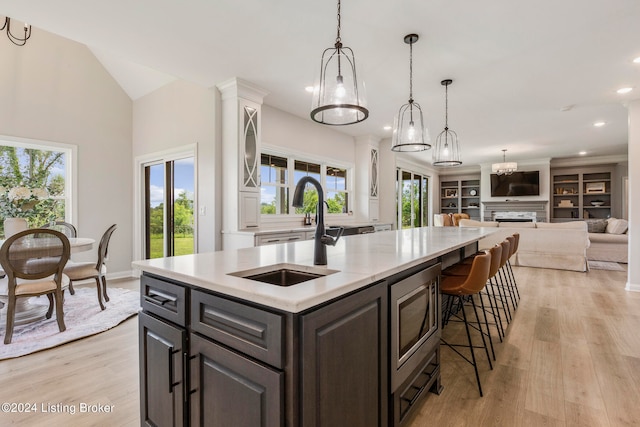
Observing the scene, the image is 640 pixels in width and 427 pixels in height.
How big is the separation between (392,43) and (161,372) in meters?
3.04

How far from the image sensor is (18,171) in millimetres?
4391

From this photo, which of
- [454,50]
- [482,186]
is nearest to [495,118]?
[454,50]

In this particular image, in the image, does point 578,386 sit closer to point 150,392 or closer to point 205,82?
point 150,392

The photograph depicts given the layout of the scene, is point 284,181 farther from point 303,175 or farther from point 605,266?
point 605,266

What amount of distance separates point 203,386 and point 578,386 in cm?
231

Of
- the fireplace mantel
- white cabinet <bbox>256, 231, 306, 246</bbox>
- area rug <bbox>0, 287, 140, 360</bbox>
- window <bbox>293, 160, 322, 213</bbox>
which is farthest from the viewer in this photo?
the fireplace mantel

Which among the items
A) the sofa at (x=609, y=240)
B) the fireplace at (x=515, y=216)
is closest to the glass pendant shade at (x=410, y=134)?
the sofa at (x=609, y=240)

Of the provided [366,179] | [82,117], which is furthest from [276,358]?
[366,179]

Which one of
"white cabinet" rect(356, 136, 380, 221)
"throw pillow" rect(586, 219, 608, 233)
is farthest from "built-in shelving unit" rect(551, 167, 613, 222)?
"white cabinet" rect(356, 136, 380, 221)

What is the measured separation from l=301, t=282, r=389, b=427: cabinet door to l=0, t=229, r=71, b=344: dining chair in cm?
290

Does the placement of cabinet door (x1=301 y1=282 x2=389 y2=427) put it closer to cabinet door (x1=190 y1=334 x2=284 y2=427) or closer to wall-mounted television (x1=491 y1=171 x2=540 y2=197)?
cabinet door (x1=190 y1=334 x2=284 y2=427)

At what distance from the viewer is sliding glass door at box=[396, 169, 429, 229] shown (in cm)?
852

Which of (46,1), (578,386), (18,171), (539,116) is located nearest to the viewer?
(578,386)

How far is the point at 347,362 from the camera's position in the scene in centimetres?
116
